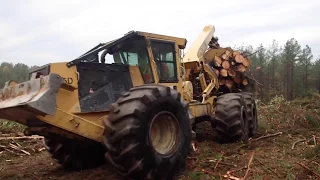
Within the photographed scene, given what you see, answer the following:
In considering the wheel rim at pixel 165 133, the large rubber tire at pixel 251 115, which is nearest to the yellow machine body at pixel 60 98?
the wheel rim at pixel 165 133

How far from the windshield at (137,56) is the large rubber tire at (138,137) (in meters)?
1.38

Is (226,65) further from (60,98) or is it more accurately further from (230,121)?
(60,98)

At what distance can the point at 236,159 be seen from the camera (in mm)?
6223

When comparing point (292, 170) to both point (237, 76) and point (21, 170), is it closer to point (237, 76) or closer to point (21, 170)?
point (21, 170)

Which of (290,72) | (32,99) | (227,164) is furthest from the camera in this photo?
(290,72)

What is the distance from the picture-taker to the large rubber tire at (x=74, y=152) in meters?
6.19

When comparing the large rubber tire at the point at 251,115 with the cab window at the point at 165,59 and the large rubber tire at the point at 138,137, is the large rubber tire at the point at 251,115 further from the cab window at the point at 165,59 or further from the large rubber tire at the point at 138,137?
the large rubber tire at the point at 138,137

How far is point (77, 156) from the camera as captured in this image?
21.0ft

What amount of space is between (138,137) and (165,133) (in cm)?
91

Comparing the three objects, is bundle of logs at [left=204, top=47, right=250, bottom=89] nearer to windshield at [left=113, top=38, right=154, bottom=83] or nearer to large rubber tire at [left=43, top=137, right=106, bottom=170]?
windshield at [left=113, top=38, right=154, bottom=83]

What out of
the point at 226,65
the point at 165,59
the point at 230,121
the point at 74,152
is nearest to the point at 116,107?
the point at 74,152

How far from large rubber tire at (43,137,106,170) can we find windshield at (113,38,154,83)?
152 centimetres

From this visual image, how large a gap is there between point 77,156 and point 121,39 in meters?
2.15

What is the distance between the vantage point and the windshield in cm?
664
